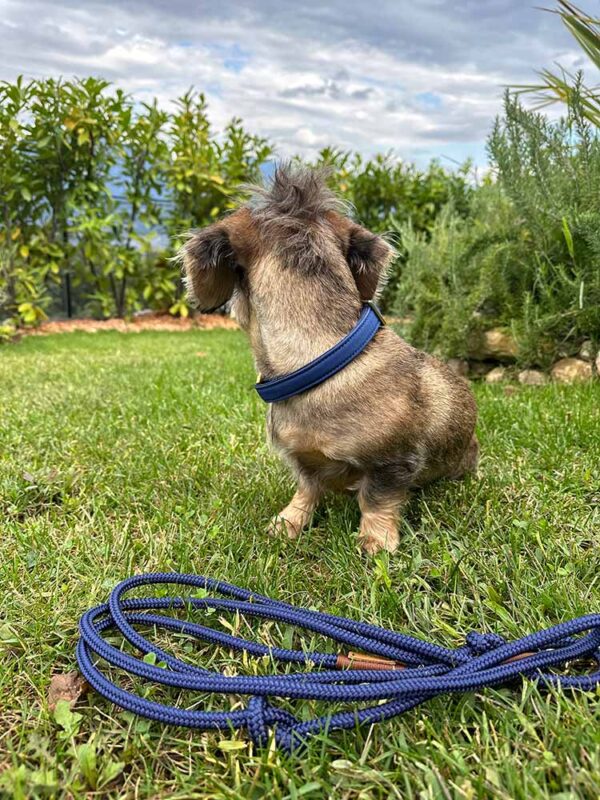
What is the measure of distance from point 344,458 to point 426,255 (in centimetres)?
451

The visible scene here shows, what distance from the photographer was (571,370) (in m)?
4.95

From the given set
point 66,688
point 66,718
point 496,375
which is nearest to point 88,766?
point 66,718

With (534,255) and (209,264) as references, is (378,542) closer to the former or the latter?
(209,264)

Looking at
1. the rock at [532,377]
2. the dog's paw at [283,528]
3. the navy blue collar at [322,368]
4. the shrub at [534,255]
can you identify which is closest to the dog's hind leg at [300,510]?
the dog's paw at [283,528]

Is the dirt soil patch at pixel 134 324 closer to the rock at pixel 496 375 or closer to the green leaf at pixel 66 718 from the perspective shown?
the rock at pixel 496 375

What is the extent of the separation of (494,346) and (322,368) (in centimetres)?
376

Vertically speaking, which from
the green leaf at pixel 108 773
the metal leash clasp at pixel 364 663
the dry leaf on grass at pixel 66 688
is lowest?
the dry leaf on grass at pixel 66 688

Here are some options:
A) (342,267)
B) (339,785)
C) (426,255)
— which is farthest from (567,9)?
(339,785)

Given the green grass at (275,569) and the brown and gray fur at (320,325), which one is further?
the brown and gray fur at (320,325)

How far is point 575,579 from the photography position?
209 cm

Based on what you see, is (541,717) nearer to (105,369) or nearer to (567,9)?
(567,9)

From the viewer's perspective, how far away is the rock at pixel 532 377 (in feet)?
16.7

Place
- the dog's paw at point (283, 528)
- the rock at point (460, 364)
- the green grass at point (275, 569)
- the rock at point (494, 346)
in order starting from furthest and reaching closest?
the rock at point (460, 364)
the rock at point (494, 346)
the dog's paw at point (283, 528)
the green grass at point (275, 569)

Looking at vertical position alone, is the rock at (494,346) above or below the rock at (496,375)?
above
